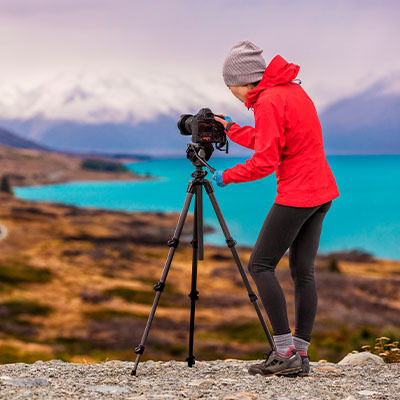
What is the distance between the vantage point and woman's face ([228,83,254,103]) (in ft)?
15.3

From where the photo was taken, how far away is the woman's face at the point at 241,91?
4.67 metres

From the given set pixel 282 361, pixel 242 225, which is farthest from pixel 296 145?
pixel 242 225

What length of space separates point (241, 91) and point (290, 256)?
1.50 meters

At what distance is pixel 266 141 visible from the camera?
437cm

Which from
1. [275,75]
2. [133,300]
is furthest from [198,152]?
[133,300]

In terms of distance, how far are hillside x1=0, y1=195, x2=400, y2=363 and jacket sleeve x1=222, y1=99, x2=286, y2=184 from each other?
4.77 m

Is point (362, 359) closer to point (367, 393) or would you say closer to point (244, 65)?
point (367, 393)

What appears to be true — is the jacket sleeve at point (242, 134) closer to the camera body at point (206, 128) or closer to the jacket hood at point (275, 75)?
the camera body at point (206, 128)

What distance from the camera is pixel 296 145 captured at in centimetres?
450

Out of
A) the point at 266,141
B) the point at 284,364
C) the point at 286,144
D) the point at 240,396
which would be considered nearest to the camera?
the point at 240,396

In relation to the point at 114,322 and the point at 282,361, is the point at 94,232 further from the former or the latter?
the point at 282,361

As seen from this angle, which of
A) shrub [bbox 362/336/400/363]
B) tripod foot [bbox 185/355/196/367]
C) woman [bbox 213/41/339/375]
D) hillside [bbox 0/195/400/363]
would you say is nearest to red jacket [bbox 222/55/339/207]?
woman [bbox 213/41/339/375]

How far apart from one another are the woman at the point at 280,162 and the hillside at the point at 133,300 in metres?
4.06

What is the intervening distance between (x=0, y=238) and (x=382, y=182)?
167069 mm
